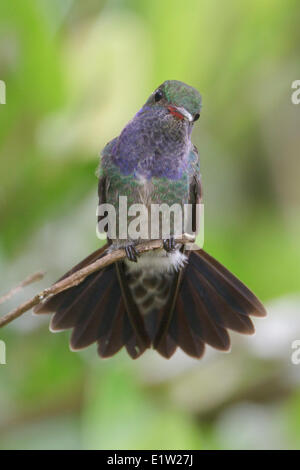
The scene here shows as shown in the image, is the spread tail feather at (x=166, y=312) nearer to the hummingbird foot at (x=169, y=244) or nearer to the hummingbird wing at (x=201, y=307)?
the hummingbird wing at (x=201, y=307)

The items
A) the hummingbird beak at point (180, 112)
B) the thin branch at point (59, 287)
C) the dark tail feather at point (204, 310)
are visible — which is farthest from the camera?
the dark tail feather at point (204, 310)

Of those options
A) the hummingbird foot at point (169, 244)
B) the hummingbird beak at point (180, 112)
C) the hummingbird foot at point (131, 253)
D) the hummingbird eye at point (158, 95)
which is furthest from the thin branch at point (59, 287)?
the hummingbird eye at point (158, 95)

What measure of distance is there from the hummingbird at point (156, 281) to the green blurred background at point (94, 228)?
21 cm

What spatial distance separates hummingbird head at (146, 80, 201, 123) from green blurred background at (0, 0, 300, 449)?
556 millimetres

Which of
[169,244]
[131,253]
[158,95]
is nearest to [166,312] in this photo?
[131,253]

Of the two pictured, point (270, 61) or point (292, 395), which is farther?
point (270, 61)

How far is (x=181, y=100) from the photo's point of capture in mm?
3275

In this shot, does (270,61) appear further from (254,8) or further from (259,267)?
(259,267)

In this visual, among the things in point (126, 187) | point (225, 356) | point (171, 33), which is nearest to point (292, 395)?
point (225, 356)

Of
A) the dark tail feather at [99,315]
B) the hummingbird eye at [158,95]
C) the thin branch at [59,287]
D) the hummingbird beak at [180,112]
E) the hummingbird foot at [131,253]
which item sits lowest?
the thin branch at [59,287]

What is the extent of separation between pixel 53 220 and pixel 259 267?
39.9 inches

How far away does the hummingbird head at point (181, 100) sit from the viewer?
323 cm

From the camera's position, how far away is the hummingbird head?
3.23m

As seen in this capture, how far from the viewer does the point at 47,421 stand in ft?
13.4
